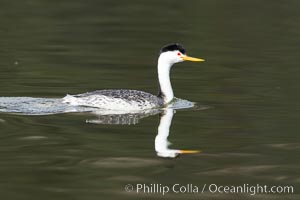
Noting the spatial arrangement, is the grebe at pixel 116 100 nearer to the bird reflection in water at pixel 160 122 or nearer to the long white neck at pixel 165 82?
the bird reflection in water at pixel 160 122

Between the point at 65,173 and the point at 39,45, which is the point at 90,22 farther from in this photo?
the point at 65,173

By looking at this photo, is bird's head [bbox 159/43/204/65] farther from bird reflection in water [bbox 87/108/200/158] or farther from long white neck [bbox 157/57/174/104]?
bird reflection in water [bbox 87/108/200/158]

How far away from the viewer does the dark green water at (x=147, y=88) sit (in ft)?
32.7

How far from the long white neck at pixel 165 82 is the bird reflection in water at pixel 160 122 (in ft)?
1.79

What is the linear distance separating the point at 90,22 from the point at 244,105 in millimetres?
12140

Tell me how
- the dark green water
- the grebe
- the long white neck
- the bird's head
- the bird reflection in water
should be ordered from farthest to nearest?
the bird's head
the long white neck
the grebe
the bird reflection in water
the dark green water

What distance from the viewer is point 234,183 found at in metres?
9.65

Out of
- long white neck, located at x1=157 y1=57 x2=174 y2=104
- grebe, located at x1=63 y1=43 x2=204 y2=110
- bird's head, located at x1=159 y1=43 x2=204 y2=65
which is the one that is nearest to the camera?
grebe, located at x1=63 y1=43 x2=204 y2=110

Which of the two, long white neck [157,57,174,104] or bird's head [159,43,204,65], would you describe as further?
bird's head [159,43,204,65]

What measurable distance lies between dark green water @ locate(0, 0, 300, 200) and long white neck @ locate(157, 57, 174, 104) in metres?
0.54

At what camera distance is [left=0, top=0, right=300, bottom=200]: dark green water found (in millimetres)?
9961

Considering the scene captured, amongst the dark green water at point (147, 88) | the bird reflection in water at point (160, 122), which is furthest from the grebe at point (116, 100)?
the dark green water at point (147, 88)

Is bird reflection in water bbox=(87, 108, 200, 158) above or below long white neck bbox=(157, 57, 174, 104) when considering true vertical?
below

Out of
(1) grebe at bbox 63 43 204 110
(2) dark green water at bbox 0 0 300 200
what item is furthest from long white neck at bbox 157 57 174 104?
(2) dark green water at bbox 0 0 300 200
